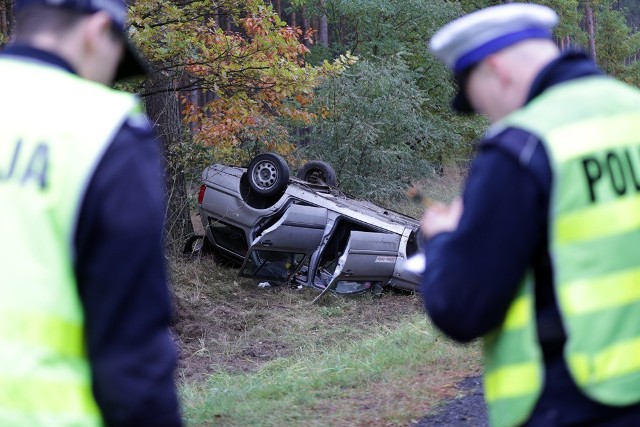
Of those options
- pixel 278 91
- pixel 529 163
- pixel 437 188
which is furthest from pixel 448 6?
pixel 529 163

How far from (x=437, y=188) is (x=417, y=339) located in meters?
14.7

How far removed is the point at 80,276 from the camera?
1.62 m

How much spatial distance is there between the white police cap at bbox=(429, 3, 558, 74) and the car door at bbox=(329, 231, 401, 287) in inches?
333

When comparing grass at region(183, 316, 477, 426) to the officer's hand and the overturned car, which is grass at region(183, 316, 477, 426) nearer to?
the overturned car

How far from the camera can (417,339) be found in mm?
7777

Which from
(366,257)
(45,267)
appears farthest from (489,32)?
(366,257)

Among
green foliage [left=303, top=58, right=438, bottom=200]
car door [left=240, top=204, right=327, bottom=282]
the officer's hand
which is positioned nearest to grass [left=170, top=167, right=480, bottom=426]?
car door [left=240, top=204, right=327, bottom=282]

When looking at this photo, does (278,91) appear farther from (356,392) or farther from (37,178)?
(37,178)

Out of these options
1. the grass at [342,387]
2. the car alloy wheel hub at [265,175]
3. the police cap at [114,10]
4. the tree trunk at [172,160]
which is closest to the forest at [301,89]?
the tree trunk at [172,160]

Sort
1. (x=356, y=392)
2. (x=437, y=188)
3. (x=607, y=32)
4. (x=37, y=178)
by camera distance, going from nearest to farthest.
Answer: (x=37, y=178) → (x=356, y=392) → (x=437, y=188) → (x=607, y=32)

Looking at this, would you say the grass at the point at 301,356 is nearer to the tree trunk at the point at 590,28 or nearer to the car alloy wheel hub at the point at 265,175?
the car alloy wheel hub at the point at 265,175

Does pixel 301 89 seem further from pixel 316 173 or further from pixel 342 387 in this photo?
pixel 342 387

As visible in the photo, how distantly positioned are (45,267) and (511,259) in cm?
97

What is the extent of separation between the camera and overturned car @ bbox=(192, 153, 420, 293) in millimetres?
10773
